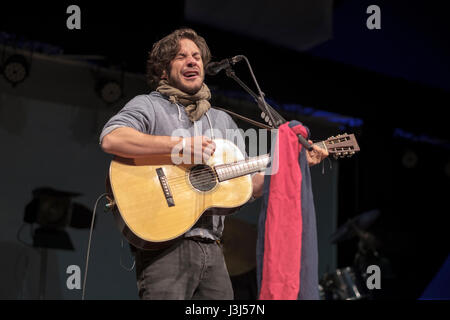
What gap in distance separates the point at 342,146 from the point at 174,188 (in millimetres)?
887

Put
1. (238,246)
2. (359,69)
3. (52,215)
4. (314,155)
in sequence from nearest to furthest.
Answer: (314,155) → (52,215) → (238,246) → (359,69)

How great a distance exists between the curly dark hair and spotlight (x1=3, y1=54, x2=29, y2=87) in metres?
3.22

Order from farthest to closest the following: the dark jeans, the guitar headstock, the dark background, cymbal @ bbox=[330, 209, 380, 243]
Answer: cymbal @ bbox=[330, 209, 380, 243]
the dark background
the guitar headstock
the dark jeans

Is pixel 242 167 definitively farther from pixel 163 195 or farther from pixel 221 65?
pixel 221 65

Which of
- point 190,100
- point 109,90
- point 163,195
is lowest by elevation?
point 163,195

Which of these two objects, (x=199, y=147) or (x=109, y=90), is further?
(x=109, y=90)

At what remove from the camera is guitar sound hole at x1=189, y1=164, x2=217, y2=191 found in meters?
2.48

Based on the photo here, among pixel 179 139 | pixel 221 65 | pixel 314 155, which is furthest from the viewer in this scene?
pixel 221 65

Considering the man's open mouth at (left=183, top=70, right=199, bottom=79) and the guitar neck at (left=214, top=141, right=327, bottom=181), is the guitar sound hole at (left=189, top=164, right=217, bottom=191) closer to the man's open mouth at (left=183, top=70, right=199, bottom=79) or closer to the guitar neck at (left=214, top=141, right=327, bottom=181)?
the guitar neck at (left=214, top=141, right=327, bottom=181)

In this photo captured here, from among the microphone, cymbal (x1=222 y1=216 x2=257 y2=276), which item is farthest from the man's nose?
cymbal (x1=222 y1=216 x2=257 y2=276)

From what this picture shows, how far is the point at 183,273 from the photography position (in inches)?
86.4

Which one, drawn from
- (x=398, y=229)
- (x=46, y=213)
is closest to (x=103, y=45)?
(x=46, y=213)

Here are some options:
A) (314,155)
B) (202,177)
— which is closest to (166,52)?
(202,177)

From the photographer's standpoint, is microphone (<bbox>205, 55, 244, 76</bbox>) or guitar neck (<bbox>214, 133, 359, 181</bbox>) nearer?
guitar neck (<bbox>214, 133, 359, 181</bbox>)
